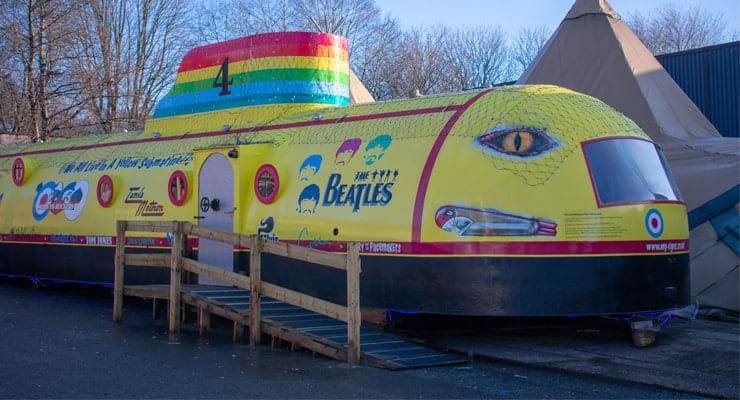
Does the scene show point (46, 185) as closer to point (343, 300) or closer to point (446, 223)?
point (343, 300)

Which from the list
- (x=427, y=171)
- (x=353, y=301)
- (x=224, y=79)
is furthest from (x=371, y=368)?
(x=224, y=79)

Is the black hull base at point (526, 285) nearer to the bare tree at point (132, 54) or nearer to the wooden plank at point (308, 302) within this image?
the wooden plank at point (308, 302)

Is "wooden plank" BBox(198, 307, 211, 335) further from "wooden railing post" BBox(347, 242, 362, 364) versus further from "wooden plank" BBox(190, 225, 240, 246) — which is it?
"wooden railing post" BBox(347, 242, 362, 364)

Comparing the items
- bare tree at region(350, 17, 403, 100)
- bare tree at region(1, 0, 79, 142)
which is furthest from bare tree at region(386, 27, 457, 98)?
bare tree at region(1, 0, 79, 142)

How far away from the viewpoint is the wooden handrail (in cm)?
875

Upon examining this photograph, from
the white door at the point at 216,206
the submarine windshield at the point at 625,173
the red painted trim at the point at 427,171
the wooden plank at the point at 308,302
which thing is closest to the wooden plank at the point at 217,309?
the wooden plank at the point at 308,302

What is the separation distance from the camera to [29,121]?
93.1ft

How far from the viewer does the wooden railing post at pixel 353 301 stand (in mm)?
8719

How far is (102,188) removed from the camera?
14922 mm

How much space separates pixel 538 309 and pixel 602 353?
2.65ft

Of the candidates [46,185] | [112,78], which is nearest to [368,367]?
[46,185]

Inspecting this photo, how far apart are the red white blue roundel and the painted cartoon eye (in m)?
1.27

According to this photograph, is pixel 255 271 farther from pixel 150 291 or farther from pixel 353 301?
pixel 150 291

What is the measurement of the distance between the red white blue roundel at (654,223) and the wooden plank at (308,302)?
3.46 meters
